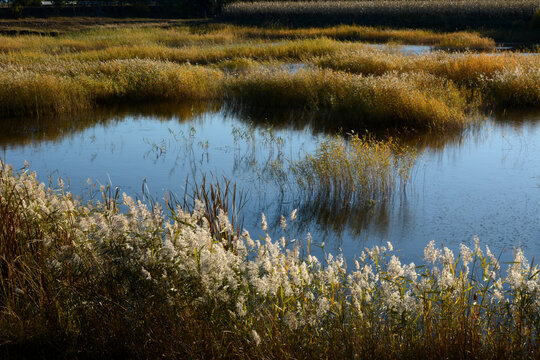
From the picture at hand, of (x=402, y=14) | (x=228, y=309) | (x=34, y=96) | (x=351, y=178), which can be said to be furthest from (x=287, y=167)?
(x=402, y=14)

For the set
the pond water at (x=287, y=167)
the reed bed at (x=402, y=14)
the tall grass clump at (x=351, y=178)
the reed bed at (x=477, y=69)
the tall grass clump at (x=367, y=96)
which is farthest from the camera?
the reed bed at (x=402, y=14)

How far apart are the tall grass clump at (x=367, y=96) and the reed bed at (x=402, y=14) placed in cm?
2173

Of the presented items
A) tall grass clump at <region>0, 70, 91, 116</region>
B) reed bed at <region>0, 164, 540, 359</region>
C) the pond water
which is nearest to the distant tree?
tall grass clump at <region>0, 70, 91, 116</region>

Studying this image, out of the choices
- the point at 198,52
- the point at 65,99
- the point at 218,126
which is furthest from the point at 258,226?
the point at 198,52

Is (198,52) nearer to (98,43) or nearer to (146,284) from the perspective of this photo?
(98,43)

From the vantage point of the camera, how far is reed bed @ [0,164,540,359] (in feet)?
9.92

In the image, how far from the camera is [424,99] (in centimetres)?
1092

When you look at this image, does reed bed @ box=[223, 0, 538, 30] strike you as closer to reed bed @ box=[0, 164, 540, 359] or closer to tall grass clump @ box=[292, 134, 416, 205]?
tall grass clump @ box=[292, 134, 416, 205]

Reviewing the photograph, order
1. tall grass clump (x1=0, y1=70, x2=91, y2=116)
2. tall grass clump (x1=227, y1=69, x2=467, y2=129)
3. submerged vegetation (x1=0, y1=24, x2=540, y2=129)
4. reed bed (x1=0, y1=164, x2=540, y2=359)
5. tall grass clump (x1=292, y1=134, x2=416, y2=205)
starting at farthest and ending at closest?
1. tall grass clump (x1=0, y1=70, x2=91, y2=116)
2. submerged vegetation (x1=0, y1=24, x2=540, y2=129)
3. tall grass clump (x1=227, y1=69, x2=467, y2=129)
4. tall grass clump (x1=292, y1=134, x2=416, y2=205)
5. reed bed (x1=0, y1=164, x2=540, y2=359)

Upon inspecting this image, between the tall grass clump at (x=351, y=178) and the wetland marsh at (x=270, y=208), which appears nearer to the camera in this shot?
the wetland marsh at (x=270, y=208)

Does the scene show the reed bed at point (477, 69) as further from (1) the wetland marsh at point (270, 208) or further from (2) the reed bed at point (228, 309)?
(2) the reed bed at point (228, 309)

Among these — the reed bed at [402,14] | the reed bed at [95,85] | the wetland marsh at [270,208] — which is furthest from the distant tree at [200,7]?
the reed bed at [95,85]

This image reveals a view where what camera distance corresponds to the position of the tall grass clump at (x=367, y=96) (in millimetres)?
10844

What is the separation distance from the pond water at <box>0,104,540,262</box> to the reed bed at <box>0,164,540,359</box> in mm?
2356
